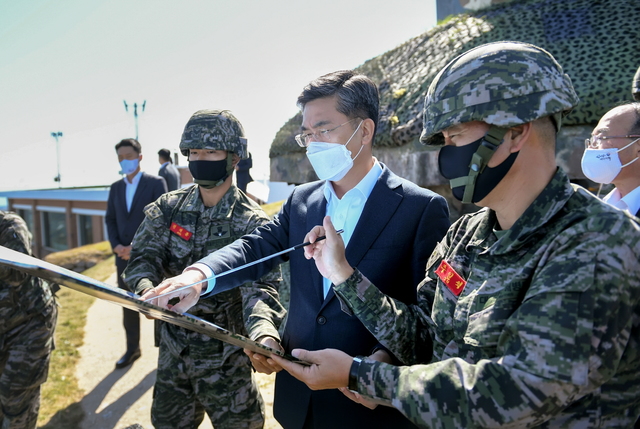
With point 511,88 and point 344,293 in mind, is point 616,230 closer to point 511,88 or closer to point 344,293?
point 511,88

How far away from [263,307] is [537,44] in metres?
6.67

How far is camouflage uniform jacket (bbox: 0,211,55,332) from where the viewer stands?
9.45 ft

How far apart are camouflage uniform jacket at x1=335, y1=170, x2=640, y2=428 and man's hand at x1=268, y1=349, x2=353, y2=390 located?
89mm

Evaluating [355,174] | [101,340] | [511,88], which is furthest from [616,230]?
[101,340]

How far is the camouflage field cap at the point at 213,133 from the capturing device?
9.27ft

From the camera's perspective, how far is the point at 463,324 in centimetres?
134

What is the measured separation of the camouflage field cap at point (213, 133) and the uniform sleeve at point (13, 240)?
1.26m

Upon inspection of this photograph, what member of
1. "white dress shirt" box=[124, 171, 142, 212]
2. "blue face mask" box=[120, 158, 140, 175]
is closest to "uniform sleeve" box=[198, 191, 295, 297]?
"white dress shirt" box=[124, 171, 142, 212]

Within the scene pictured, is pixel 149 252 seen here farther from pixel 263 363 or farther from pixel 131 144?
pixel 131 144

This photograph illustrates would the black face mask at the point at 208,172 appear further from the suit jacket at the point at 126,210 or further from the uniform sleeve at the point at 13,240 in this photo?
the suit jacket at the point at 126,210

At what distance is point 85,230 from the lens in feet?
78.8

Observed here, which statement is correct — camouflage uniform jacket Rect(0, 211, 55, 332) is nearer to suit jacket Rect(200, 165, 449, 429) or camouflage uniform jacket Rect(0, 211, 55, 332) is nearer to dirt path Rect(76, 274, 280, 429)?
dirt path Rect(76, 274, 280, 429)

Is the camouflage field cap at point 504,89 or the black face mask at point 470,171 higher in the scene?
the camouflage field cap at point 504,89

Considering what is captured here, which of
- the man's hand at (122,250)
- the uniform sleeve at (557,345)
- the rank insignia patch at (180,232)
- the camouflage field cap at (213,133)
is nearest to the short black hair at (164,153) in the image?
the man's hand at (122,250)
